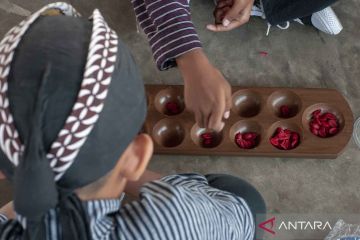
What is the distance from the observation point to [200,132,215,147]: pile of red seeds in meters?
1.06

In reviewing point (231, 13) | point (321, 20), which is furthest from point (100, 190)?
point (321, 20)

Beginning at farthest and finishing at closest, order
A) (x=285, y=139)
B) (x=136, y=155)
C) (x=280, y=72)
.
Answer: (x=280, y=72), (x=285, y=139), (x=136, y=155)

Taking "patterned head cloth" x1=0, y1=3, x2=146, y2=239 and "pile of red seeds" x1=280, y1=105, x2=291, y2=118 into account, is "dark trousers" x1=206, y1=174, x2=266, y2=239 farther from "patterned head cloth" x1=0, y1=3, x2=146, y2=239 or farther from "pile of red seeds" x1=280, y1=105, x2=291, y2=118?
"patterned head cloth" x1=0, y1=3, x2=146, y2=239

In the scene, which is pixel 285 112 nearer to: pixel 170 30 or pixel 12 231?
pixel 170 30

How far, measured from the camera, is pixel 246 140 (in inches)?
41.6

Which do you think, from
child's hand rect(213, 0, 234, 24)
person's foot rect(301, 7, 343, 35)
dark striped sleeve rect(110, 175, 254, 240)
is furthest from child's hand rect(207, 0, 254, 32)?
dark striped sleeve rect(110, 175, 254, 240)

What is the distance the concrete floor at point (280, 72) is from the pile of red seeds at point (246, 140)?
0.05 metres

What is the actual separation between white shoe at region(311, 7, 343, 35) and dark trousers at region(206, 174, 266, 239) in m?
0.57

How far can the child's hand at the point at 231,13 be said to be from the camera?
1038 mm

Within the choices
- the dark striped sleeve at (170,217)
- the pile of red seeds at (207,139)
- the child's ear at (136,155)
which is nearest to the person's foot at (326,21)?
the pile of red seeds at (207,139)

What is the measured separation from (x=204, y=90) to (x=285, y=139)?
0.33 meters

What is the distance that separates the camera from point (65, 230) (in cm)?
49

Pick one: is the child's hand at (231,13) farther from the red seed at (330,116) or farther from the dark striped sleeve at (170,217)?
the dark striped sleeve at (170,217)

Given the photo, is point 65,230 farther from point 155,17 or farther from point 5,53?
point 155,17
